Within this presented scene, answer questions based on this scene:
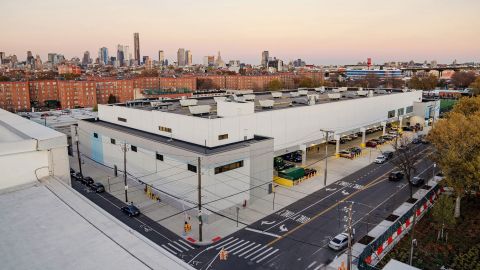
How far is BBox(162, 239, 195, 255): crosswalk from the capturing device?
26000 millimetres

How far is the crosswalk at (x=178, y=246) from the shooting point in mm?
26000

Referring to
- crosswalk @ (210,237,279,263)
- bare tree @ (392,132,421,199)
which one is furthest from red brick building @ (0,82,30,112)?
bare tree @ (392,132,421,199)

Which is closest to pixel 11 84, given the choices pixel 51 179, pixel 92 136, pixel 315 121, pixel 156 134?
pixel 92 136

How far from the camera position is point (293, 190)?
3859 cm

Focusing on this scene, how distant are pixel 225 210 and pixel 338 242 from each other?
1083 centimetres

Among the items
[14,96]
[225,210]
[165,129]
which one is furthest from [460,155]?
[14,96]

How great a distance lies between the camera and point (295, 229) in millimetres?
29172

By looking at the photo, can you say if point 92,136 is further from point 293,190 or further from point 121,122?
point 293,190

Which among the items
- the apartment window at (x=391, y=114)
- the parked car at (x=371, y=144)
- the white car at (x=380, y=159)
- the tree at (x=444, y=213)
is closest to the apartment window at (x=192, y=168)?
the tree at (x=444, y=213)

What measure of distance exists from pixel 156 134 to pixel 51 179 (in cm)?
2887

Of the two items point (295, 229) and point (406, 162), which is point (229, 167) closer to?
point (295, 229)

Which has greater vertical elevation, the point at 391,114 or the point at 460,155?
the point at 460,155

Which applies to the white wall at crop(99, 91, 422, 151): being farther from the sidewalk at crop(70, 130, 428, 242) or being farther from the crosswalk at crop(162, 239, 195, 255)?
the crosswalk at crop(162, 239, 195, 255)

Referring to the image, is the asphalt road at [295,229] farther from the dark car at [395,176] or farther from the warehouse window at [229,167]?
the warehouse window at [229,167]
